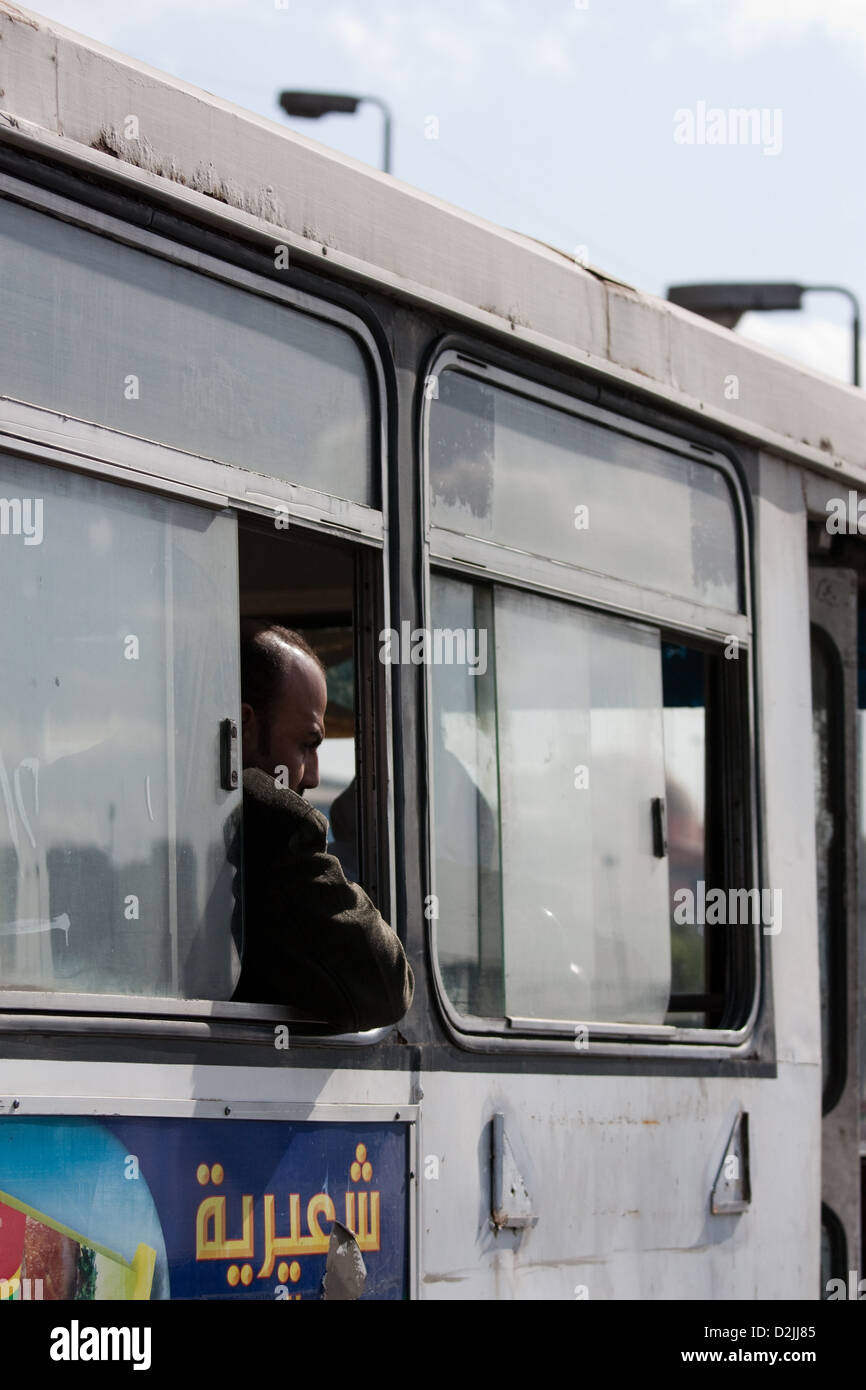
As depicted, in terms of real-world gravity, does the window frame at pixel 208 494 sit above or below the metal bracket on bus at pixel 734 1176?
above

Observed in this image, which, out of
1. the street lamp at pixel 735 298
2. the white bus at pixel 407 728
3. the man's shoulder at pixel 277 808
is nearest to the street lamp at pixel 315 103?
the street lamp at pixel 735 298

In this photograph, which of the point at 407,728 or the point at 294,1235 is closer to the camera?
the point at 294,1235

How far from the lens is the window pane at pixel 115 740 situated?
2.72m

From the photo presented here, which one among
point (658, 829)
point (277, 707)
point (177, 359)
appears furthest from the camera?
point (658, 829)

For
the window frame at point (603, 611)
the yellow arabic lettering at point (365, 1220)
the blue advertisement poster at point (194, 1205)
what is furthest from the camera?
the window frame at point (603, 611)

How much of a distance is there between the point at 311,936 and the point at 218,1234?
473 millimetres

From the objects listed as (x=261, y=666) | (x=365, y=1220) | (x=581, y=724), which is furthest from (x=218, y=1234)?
(x=581, y=724)

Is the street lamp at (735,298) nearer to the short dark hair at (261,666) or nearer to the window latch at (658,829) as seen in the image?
the window latch at (658,829)

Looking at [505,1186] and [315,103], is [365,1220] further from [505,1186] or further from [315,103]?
[315,103]

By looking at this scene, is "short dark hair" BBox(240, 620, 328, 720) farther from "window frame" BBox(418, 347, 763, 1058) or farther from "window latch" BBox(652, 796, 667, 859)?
"window latch" BBox(652, 796, 667, 859)

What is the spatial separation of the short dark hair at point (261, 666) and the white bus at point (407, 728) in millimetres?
141

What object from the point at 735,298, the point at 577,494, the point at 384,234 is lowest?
the point at 577,494

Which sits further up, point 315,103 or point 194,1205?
point 315,103

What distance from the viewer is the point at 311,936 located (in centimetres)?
314
